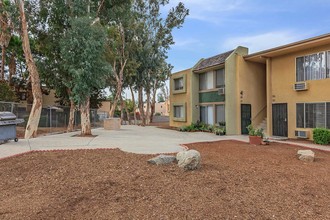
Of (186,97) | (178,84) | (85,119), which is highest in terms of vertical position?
(178,84)

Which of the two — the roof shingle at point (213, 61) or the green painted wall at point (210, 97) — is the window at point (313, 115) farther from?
the roof shingle at point (213, 61)

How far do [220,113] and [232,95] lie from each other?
216 cm

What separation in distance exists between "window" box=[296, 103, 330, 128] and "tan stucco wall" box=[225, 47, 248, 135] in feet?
14.6

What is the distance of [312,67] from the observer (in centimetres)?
1494

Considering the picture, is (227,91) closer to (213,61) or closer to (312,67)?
(213,61)

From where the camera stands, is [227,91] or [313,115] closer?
[313,115]

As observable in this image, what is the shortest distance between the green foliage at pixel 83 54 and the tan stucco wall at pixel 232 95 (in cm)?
897

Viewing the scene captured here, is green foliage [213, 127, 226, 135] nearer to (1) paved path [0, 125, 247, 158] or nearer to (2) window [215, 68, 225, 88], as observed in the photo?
(2) window [215, 68, 225, 88]

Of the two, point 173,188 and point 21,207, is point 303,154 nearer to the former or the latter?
point 173,188

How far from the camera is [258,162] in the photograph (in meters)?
8.14

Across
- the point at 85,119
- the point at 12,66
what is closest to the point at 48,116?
the point at 85,119

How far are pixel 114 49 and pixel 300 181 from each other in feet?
79.3

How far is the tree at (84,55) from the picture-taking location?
1459 cm

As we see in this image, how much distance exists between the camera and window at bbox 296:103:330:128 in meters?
14.2
